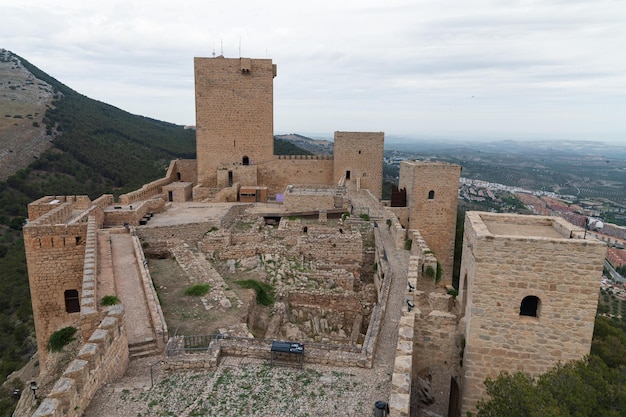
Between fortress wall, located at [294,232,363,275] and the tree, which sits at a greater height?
the tree

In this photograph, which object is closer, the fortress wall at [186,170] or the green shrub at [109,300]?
the green shrub at [109,300]

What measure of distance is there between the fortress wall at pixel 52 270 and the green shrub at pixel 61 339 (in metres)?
3.32

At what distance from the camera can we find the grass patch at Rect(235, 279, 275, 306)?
11.0 meters

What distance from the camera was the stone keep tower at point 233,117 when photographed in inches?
878

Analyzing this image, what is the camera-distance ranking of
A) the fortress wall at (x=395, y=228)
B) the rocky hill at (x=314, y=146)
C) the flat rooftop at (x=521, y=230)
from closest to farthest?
1. the flat rooftop at (x=521, y=230)
2. the fortress wall at (x=395, y=228)
3. the rocky hill at (x=314, y=146)

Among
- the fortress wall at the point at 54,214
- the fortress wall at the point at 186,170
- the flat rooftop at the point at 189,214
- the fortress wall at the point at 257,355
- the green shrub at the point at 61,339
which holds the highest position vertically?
the fortress wall at the point at 186,170

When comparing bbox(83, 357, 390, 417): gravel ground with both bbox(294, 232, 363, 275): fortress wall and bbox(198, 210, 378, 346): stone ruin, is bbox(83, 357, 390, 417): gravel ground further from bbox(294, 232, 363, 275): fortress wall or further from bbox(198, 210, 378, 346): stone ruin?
bbox(294, 232, 363, 275): fortress wall

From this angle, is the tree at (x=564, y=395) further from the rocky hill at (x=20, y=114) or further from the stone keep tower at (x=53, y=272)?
the rocky hill at (x=20, y=114)

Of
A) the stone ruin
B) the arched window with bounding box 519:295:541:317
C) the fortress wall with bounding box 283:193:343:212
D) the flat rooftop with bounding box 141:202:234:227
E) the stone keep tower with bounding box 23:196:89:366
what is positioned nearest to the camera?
the arched window with bounding box 519:295:541:317

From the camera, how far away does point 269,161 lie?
921 inches

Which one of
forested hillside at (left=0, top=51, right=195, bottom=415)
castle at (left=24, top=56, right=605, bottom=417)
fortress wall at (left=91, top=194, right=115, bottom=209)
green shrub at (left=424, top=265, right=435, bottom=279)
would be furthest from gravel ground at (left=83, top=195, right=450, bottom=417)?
fortress wall at (left=91, top=194, right=115, bottom=209)

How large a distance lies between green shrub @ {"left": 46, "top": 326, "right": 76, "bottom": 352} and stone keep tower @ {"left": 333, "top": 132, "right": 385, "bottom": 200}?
52.4ft

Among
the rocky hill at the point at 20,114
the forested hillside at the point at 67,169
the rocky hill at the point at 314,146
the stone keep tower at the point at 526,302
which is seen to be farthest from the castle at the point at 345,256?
the rocky hill at the point at 314,146

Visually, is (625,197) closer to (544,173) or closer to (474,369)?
(544,173)
